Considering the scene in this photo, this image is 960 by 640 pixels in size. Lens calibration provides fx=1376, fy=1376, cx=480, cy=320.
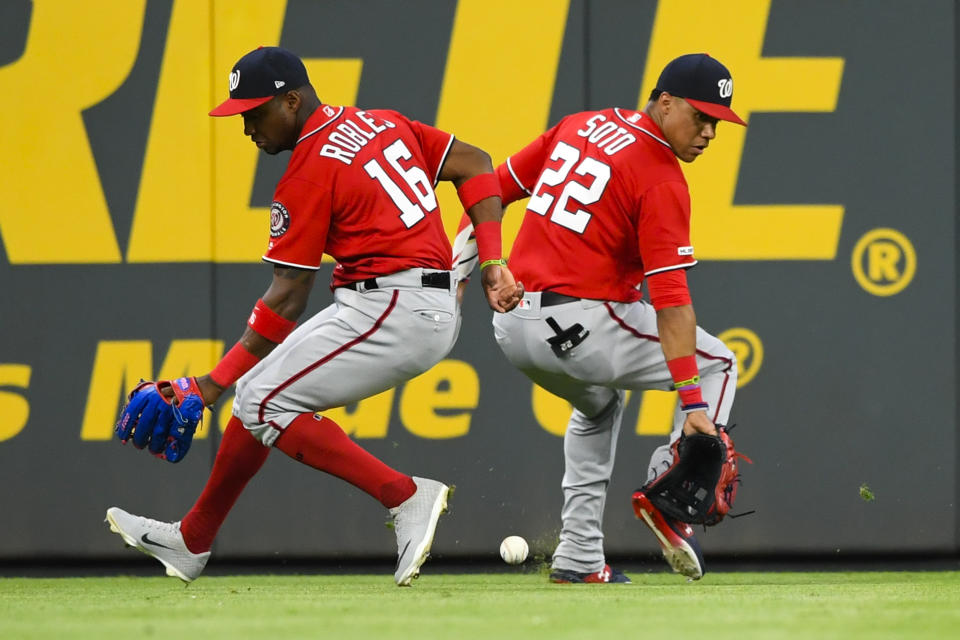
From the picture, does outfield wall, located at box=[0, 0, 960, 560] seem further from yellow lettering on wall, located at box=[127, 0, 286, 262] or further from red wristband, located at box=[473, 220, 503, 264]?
red wristband, located at box=[473, 220, 503, 264]

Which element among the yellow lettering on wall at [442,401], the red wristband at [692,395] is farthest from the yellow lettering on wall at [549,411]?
the red wristband at [692,395]

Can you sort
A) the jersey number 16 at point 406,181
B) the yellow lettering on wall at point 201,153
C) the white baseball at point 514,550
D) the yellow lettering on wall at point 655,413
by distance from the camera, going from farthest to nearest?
1. the yellow lettering on wall at point 655,413
2. the yellow lettering on wall at point 201,153
3. the white baseball at point 514,550
4. the jersey number 16 at point 406,181

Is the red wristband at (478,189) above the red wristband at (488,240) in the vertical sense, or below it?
above

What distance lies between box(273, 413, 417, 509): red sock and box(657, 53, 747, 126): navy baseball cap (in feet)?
5.16

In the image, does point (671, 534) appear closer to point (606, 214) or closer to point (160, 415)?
point (606, 214)

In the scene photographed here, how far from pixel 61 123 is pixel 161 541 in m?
2.45

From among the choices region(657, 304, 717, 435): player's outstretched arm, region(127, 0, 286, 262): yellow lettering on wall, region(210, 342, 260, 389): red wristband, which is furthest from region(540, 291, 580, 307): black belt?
region(127, 0, 286, 262): yellow lettering on wall

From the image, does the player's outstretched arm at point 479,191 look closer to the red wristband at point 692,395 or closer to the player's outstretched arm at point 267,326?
the player's outstretched arm at point 267,326

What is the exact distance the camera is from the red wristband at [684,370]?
173 inches

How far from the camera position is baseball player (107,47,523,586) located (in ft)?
14.0

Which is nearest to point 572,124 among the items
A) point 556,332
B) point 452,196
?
point 556,332

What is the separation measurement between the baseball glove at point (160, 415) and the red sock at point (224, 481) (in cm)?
20

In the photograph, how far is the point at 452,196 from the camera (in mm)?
6199

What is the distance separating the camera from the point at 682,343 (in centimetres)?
441
